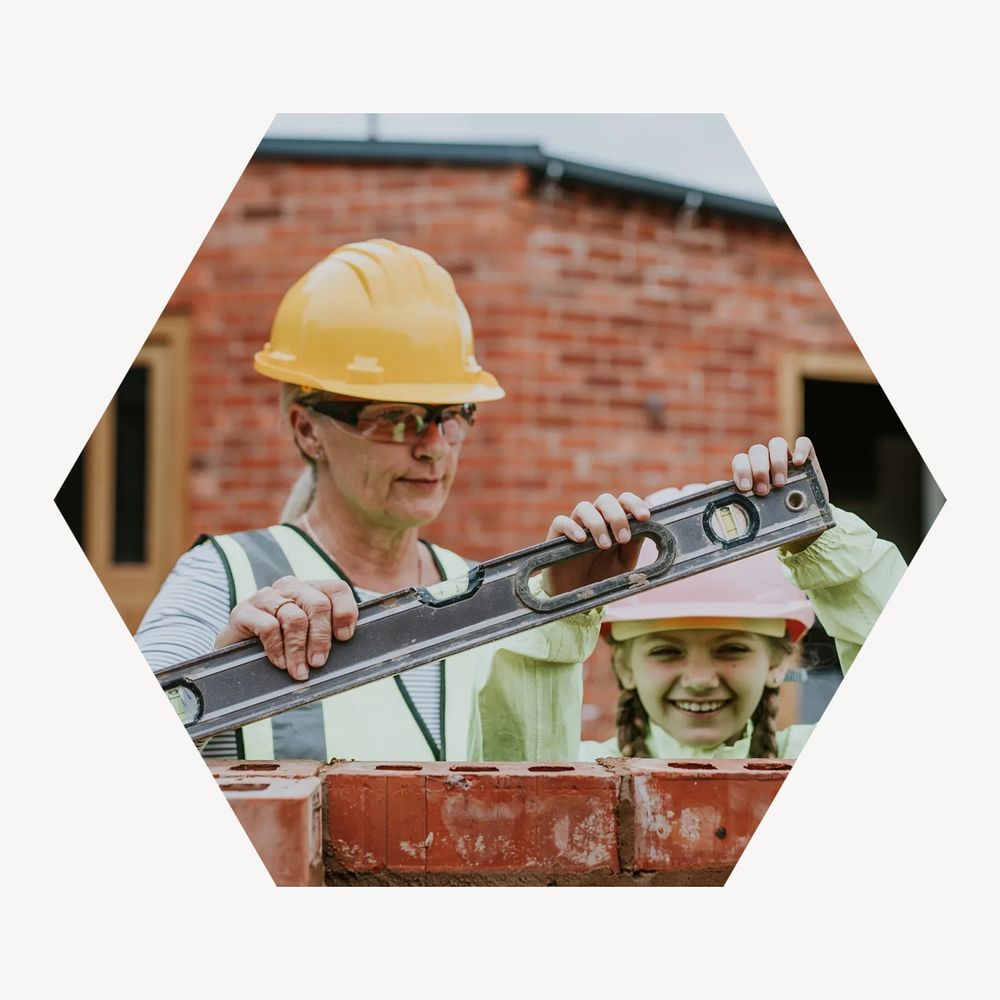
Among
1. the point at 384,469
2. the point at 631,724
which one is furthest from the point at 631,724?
the point at 384,469

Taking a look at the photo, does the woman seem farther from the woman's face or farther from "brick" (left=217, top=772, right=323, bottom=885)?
"brick" (left=217, top=772, right=323, bottom=885)

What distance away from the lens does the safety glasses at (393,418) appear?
2.54 metres

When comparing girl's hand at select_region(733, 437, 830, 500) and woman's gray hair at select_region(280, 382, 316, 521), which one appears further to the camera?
woman's gray hair at select_region(280, 382, 316, 521)

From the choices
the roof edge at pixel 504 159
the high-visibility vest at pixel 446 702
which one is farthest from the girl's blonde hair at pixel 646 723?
the roof edge at pixel 504 159

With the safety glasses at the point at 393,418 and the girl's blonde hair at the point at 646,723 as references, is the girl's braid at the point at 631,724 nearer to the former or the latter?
the girl's blonde hair at the point at 646,723

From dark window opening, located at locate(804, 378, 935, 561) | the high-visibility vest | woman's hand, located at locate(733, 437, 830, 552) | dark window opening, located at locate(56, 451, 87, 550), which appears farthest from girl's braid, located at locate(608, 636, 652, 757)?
dark window opening, located at locate(56, 451, 87, 550)

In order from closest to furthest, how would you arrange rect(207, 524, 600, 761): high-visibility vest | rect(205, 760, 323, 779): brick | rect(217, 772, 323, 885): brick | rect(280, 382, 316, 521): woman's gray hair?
rect(217, 772, 323, 885): brick, rect(205, 760, 323, 779): brick, rect(207, 524, 600, 761): high-visibility vest, rect(280, 382, 316, 521): woman's gray hair

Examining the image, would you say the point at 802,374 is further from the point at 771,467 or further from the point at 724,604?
the point at 724,604

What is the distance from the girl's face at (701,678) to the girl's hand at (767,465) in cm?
35

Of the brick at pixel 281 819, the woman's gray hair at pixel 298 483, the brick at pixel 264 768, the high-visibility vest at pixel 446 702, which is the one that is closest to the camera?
the brick at pixel 281 819

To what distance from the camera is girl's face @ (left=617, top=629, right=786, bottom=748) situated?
2668mm

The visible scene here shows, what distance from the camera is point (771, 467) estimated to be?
8.22 feet

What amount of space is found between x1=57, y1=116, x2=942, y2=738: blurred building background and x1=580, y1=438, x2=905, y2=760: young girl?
0.05 m

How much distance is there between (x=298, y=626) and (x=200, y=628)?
21 cm
